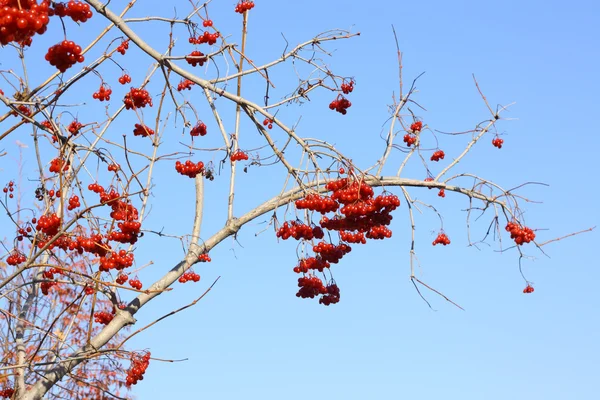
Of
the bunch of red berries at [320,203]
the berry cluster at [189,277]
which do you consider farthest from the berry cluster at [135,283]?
the bunch of red berries at [320,203]

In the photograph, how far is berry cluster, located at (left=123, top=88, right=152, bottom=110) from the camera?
18.1ft

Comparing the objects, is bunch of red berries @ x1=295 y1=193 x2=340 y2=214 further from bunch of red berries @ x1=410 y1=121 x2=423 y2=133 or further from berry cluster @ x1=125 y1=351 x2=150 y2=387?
bunch of red berries @ x1=410 y1=121 x2=423 y2=133

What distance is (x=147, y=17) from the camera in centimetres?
494

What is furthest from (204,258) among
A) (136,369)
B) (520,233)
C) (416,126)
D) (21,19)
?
(21,19)

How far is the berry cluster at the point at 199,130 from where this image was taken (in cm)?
617

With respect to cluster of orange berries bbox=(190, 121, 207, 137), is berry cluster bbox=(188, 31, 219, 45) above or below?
above

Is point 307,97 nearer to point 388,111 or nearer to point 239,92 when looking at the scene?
point 239,92

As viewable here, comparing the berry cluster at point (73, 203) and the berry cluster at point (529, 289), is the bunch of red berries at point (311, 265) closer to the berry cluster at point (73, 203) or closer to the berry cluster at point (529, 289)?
the berry cluster at point (73, 203)

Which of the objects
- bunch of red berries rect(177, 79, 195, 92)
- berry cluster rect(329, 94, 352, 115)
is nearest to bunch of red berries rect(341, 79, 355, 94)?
berry cluster rect(329, 94, 352, 115)

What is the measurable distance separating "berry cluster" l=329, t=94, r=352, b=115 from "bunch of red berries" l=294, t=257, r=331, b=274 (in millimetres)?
1458

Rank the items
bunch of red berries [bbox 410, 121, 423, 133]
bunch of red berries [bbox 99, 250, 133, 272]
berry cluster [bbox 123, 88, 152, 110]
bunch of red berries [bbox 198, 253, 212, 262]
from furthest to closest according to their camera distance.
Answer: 1. bunch of red berries [bbox 410, 121, 423, 133]
2. bunch of red berries [bbox 198, 253, 212, 262]
3. berry cluster [bbox 123, 88, 152, 110]
4. bunch of red berries [bbox 99, 250, 133, 272]

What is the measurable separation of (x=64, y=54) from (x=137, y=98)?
5.58 ft

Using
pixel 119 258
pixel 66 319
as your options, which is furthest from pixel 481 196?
pixel 66 319

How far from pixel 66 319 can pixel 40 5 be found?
9834 mm
